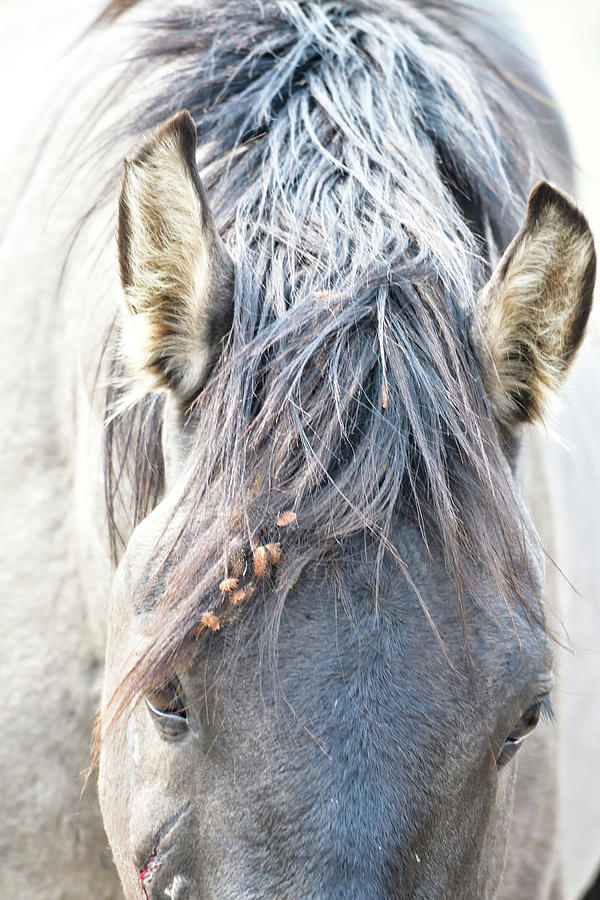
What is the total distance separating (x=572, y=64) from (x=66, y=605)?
5.08 metres

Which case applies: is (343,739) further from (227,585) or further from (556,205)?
(556,205)

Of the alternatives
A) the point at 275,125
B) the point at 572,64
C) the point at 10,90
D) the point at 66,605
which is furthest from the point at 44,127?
the point at 572,64

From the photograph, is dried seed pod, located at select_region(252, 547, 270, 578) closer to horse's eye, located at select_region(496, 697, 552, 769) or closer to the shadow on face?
the shadow on face

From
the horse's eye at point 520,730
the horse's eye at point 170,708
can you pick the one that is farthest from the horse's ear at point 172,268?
the horse's eye at point 520,730

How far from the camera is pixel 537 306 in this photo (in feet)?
4.09

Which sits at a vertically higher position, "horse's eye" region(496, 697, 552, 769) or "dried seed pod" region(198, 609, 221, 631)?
"dried seed pod" region(198, 609, 221, 631)

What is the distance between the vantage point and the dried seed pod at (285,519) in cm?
108

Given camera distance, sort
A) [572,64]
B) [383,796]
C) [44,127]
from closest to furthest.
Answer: [383,796], [44,127], [572,64]

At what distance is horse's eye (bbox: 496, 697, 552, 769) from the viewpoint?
1.17 meters

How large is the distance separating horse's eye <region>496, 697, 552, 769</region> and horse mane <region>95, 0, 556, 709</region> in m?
0.14

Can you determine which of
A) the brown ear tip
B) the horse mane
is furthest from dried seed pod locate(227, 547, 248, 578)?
the brown ear tip

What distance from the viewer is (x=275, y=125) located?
1516 mm

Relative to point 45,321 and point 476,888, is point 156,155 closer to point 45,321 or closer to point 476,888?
point 45,321

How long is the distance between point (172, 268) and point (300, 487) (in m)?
0.35
